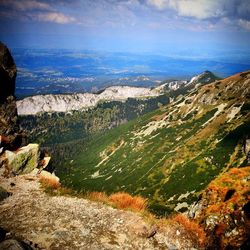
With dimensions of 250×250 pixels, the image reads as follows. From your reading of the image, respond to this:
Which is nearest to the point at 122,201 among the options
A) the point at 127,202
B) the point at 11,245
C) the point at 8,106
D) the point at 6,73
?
the point at 127,202

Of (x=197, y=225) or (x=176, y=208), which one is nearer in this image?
(x=197, y=225)

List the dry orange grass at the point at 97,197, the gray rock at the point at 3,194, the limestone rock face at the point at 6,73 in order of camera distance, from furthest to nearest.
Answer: the limestone rock face at the point at 6,73 → the dry orange grass at the point at 97,197 → the gray rock at the point at 3,194

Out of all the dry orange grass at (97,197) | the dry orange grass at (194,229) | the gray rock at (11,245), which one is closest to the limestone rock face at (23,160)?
the dry orange grass at (97,197)

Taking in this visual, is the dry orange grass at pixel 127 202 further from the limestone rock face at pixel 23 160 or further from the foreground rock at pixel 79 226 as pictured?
the limestone rock face at pixel 23 160

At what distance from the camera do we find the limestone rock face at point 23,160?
3280 cm

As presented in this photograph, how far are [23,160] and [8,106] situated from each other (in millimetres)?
15070

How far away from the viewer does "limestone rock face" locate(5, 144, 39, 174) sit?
32.8 metres

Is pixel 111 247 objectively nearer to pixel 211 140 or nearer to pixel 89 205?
pixel 89 205

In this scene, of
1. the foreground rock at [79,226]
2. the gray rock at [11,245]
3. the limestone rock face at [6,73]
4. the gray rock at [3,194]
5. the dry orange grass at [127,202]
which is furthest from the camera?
the limestone rock face at [6,73]

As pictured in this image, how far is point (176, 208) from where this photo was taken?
119 metres

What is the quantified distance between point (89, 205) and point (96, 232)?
4373 millimetres

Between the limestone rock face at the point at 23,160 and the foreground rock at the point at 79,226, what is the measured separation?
9395 millimetres

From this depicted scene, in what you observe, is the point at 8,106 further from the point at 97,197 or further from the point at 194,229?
the point at 194,229

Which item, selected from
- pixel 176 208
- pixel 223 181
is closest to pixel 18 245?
pixel 223 181
